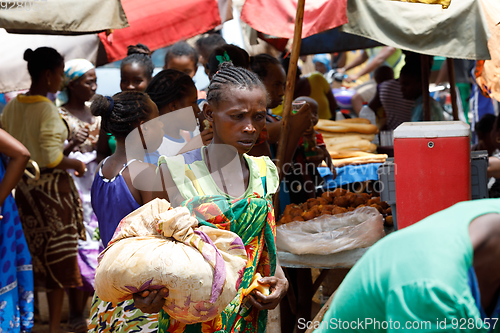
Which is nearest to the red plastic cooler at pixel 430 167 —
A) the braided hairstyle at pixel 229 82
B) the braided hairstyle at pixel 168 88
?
the braided hairstyle at pixel 229 82

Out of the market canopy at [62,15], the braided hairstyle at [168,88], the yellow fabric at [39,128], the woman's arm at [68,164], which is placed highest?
the market canopy at [62,15]

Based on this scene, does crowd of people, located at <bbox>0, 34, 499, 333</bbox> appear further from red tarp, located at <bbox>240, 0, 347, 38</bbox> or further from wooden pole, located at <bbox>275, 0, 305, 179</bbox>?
red tarp, located at <bbox>240, 0, 347, 38</bbox>

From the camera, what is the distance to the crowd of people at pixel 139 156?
2080 mm

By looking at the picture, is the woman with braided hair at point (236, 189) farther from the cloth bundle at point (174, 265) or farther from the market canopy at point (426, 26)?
the market canopy at point (426, 26)

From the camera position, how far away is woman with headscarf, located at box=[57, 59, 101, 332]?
461 centimetres

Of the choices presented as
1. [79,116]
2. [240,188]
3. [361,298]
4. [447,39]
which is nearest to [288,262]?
[240,188]

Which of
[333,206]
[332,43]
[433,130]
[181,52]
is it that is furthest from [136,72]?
[332,43]

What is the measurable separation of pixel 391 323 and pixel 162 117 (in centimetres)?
238

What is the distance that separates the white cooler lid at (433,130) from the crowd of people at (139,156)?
0.78 metres

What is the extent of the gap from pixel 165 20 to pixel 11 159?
1816 millimetres

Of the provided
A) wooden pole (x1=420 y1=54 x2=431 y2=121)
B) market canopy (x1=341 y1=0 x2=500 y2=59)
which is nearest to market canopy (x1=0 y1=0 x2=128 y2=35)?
market canopy (x1=341 y1=0 x2=500 y2=59)

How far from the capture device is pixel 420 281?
907 millimetres

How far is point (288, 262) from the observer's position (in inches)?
122

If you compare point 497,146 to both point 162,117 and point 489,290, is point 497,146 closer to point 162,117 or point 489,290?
point 162,117
